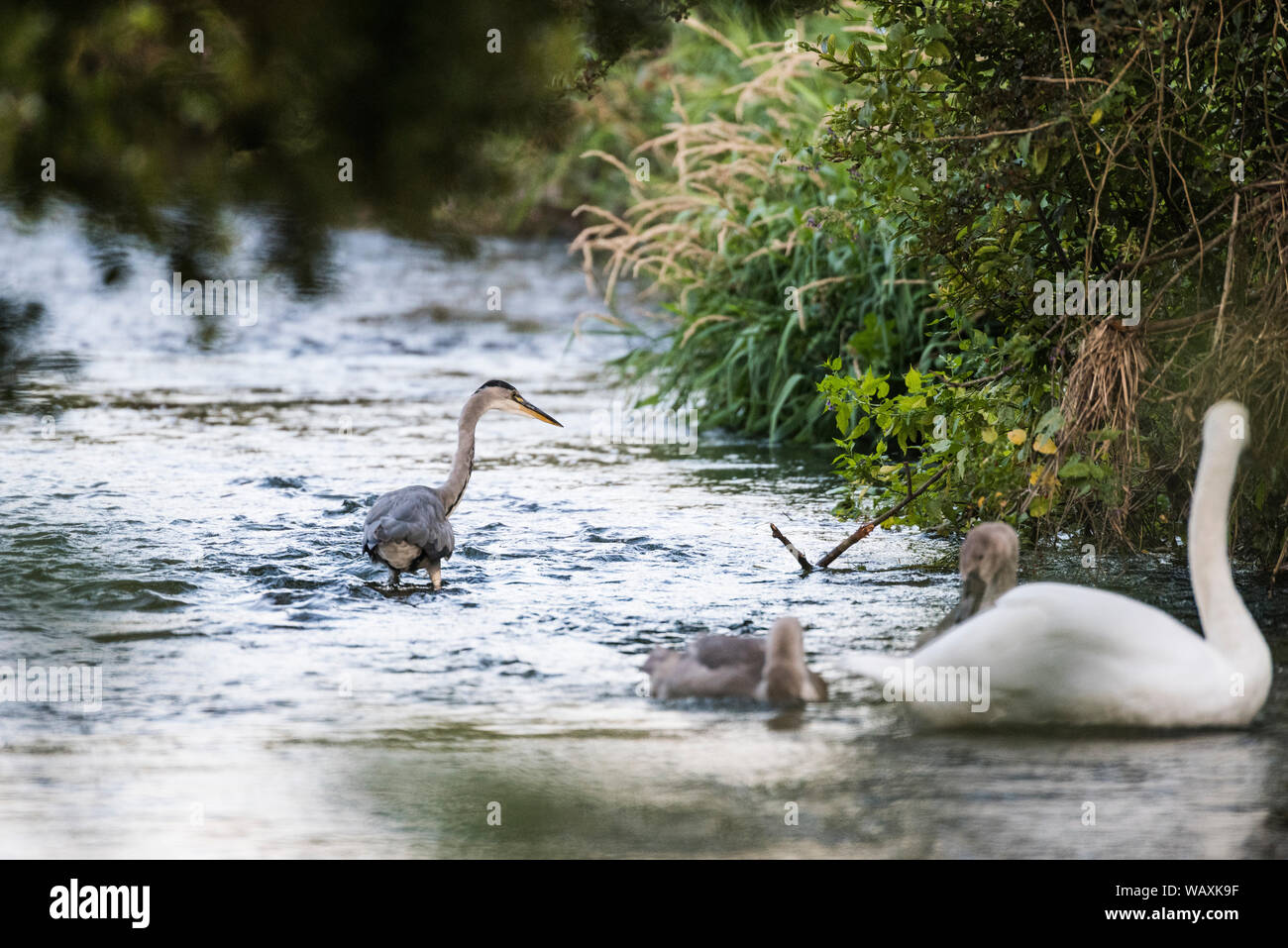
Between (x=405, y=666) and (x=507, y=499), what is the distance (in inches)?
125

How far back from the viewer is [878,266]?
34.9 ft

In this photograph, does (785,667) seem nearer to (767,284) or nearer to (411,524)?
(411,524)

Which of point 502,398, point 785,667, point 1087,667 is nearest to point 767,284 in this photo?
point 502,398

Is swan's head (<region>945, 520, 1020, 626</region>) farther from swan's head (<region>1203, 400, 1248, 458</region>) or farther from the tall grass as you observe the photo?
the tall grass

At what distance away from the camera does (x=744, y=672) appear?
5414 millimetres

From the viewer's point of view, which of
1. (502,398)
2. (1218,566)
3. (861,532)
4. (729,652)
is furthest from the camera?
(502,398)

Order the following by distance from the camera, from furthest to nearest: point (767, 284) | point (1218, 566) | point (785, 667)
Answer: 1. point (767, 284)
2. point (785, 667)
3. point (1218, 566)

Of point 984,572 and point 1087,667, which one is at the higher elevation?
point 984,572

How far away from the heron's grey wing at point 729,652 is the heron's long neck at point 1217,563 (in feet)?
4.41

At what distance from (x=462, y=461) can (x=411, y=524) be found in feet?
→ 3.41

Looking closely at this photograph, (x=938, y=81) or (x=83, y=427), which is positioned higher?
(x=938, y=81)

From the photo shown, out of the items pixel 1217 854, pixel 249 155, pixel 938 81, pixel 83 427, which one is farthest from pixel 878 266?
pixel 1217 854
